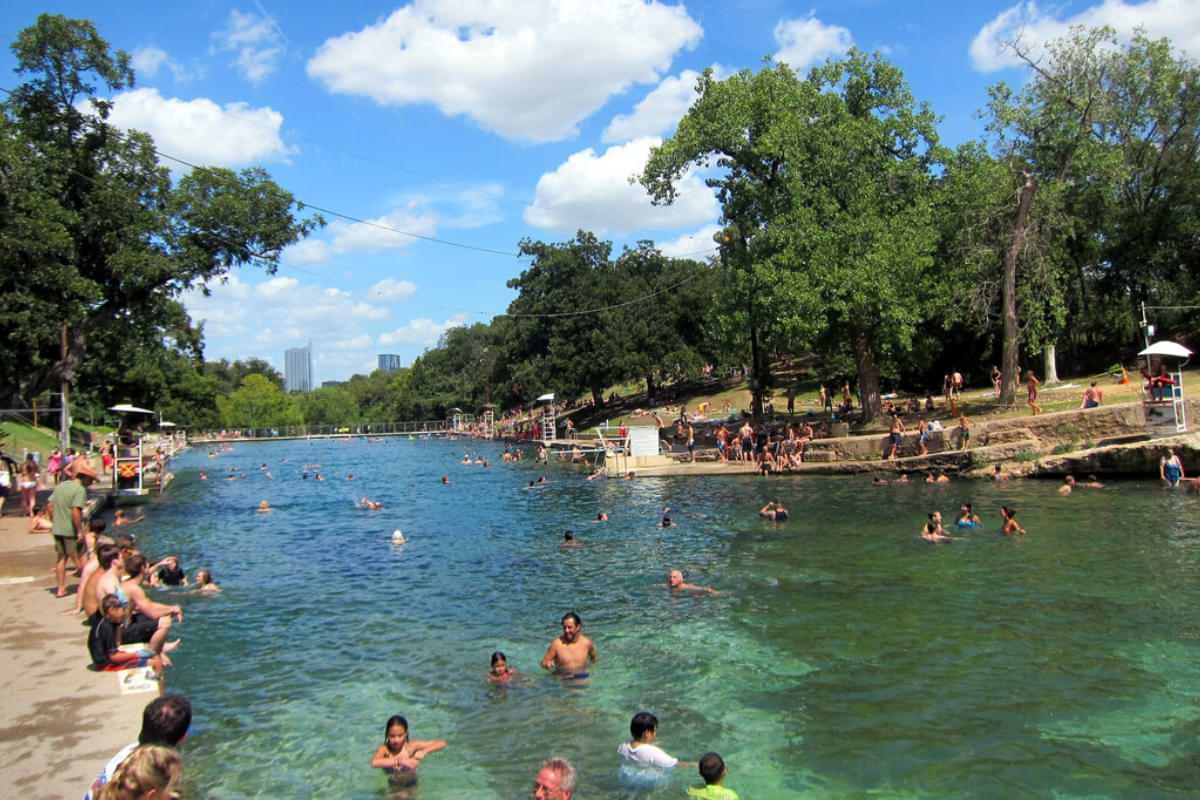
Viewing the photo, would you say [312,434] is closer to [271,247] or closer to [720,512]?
[271,247]

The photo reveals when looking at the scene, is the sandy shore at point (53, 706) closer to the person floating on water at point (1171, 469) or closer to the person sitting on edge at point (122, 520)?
the person sitting on edge at point (122, 520)

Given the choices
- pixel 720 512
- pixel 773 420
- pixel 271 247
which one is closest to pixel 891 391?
pixel 773 420

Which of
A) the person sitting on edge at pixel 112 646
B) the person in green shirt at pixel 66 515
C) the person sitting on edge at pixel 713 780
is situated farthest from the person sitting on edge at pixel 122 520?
the person sitting on edge at pixel 713 780

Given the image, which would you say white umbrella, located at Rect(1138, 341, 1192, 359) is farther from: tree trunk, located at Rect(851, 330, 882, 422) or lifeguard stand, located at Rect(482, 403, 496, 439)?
lifeguard stand, located at Rect(482, 403, 496, 439)

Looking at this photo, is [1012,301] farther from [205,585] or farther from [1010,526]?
[205,585]

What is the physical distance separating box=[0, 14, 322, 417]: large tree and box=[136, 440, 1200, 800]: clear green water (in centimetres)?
923

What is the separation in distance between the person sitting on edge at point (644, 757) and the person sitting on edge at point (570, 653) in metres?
2.89

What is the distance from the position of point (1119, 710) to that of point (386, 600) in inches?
499

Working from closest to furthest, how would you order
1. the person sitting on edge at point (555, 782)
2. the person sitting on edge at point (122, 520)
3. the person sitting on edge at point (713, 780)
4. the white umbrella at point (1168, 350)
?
the person sitting on edge at point (713, 780) < the person sitting on edge at point (555, 782) < the white umbrella at point (1168, 350) < the person sitting on edge at point (122, 520)

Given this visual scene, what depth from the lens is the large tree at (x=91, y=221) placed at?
24875 millimetres

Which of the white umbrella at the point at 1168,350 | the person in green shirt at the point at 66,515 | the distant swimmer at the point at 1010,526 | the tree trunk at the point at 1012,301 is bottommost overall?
the distant swimmer at the point at 1010,526

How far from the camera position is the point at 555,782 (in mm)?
7633

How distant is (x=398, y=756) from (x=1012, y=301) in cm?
3230

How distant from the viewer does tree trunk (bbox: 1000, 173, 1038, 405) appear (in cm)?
3312
